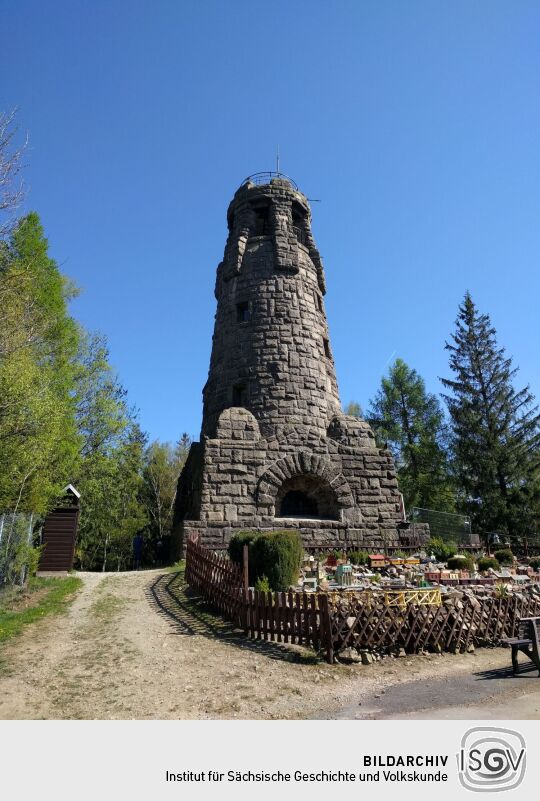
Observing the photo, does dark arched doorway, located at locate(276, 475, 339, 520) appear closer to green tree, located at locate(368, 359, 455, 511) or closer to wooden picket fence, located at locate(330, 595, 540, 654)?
wooden picket fence, located at locate(330, 595, 540, 654)

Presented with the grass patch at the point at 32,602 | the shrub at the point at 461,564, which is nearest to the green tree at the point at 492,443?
the shrub at the point at 461,564

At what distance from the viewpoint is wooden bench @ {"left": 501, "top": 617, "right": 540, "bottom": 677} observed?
633 centimetres

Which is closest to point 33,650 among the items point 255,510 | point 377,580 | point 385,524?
point 377,580

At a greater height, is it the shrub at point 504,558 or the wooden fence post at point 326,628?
the shrub at point 504,558

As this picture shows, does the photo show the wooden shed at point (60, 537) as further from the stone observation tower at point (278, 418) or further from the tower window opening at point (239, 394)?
the tower window opening at point (239, 394)

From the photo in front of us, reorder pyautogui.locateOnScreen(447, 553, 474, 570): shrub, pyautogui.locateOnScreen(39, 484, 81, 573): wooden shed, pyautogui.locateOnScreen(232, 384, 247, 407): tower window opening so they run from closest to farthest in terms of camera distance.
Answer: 1. pyautogui.locateOnScreen(447, 553, 474, 570): shrub
2. pyautogui.locateOnScreen(39, 484, 81, 573): wooden shed
3. pyautogui.locateOnScreen(232, 384, 247, 407): tower window opening

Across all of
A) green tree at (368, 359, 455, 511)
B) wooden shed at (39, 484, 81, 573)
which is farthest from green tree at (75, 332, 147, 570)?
green tree at (368, 359, 455, 511)

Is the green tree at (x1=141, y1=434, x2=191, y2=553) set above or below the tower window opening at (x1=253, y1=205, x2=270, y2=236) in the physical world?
below

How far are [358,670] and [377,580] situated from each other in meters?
3.79

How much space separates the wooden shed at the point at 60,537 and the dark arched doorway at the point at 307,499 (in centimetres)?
646

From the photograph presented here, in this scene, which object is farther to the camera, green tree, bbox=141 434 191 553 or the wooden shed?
green tree, bbox=141 434 191 553
